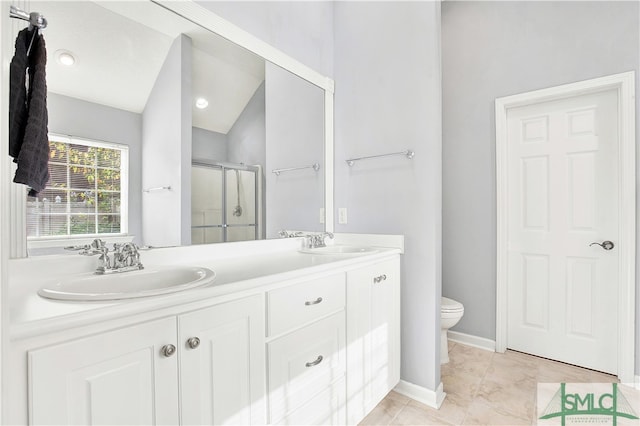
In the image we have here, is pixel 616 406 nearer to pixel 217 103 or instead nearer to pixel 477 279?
pixel 477 279

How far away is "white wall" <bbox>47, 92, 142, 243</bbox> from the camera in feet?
3.61

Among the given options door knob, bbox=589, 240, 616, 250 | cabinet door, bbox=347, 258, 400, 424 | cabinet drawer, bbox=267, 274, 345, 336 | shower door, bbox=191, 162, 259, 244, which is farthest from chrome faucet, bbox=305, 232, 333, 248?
door knob, bbox=589, 240, 616, 250

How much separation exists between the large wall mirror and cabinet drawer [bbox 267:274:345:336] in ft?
1.91

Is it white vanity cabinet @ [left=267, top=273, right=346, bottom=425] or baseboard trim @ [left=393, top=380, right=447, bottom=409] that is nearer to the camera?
white vanity cabinet @ [left=267, top=273, right=346, bottom=425]

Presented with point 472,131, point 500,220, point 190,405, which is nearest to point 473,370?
point 500,220

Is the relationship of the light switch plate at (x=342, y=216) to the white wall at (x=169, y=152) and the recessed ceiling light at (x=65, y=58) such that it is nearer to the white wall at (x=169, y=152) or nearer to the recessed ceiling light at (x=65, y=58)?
the white wall at (x=169, y=152)

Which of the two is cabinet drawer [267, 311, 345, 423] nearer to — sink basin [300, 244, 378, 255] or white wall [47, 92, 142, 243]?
sink basin [300, 244, 378, 255]

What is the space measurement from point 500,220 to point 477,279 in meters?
0.52

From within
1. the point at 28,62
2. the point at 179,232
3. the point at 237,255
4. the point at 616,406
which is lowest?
the point at 616,406

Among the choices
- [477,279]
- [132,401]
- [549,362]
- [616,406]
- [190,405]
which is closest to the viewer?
[132,401]

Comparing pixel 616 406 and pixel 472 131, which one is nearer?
pixel 616 406

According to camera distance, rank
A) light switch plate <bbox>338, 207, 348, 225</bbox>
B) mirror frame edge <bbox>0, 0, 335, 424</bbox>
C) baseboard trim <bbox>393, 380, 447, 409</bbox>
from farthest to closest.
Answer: light switch plate <bbox>338, 207, 348, 225</bbox>, baseboard trim <bbox>393, 380, 447, 409</bbox>, mirror frame edge <bbox>0, 0, 335, 424</bbox>

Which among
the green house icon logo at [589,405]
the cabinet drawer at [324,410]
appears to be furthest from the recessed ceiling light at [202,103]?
the green house icon logo at [589,405]

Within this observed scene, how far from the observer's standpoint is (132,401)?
0.77 m
